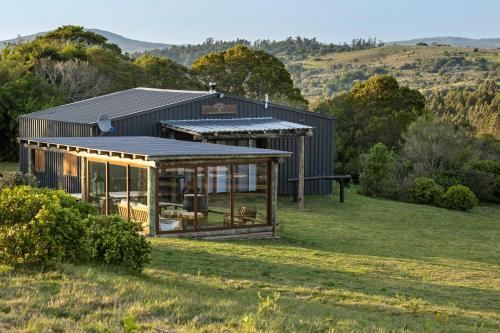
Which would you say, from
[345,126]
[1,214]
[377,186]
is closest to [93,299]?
[1,214]

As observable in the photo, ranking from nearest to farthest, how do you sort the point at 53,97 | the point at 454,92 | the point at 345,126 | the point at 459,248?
the point at 459,248 → the point at 53,97 → the point at 345,126 → the point at 454,92

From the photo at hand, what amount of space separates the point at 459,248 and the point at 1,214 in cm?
1183

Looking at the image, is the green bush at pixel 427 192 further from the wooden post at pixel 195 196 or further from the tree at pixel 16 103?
the tree at pixel 16 103

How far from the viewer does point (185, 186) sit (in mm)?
17281

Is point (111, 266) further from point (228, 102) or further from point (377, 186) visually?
point (377, 186)

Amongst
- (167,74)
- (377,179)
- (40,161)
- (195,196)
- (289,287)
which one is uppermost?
(167,74)

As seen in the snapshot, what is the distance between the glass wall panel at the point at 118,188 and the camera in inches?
699

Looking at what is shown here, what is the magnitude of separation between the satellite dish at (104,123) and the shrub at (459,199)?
44.7 feet

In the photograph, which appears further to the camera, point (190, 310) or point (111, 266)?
point (111, 266)

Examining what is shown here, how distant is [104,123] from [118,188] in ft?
20.7

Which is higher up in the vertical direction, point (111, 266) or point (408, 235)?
point (111, 266)

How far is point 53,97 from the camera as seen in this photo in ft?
121

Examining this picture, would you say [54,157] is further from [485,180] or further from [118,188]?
[485,180]

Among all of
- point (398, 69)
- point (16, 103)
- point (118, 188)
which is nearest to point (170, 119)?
point (118, 188)
